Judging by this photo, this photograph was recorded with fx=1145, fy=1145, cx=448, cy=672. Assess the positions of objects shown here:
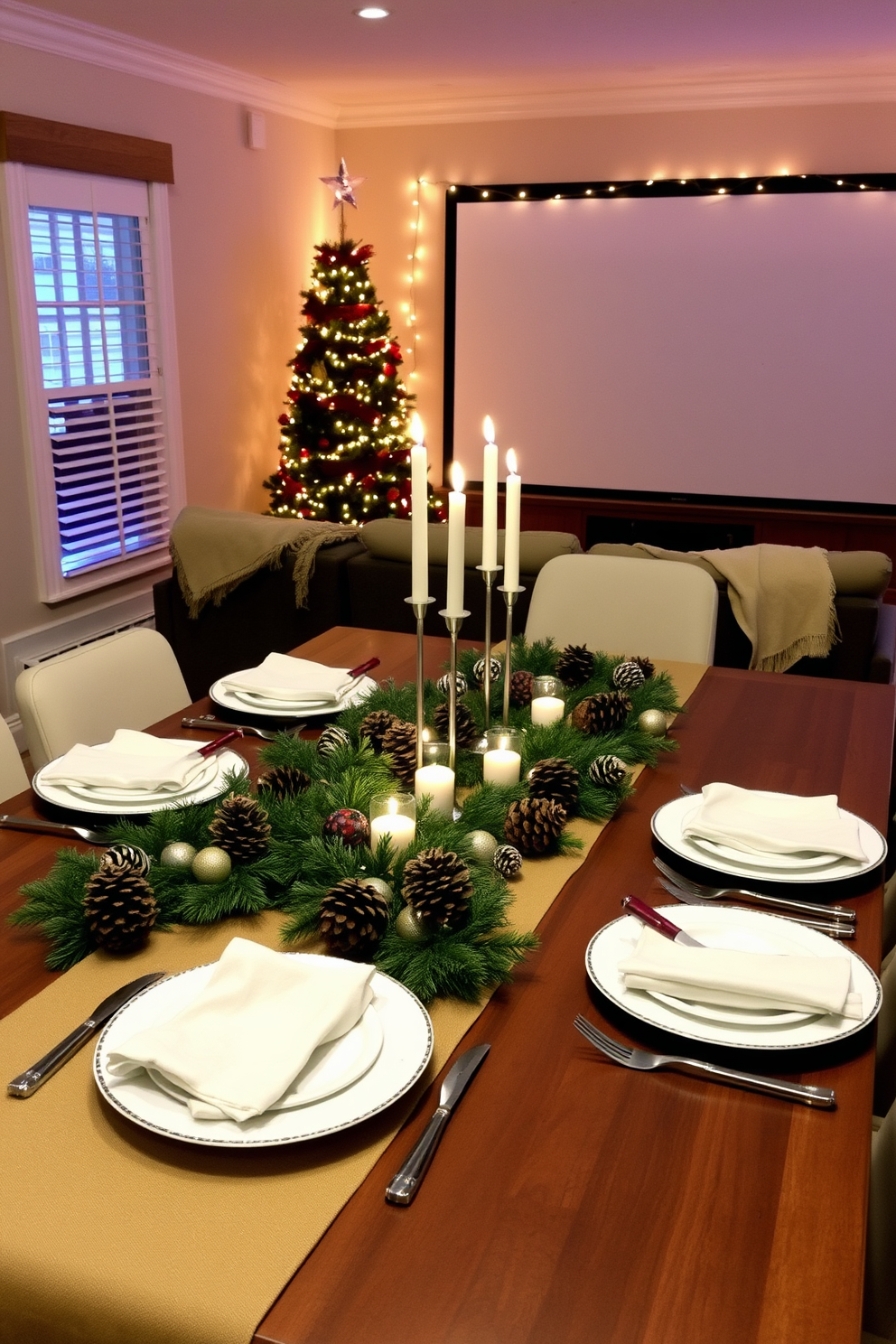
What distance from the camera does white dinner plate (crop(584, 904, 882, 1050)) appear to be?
102 centimetres

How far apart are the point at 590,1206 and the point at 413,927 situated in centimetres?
36

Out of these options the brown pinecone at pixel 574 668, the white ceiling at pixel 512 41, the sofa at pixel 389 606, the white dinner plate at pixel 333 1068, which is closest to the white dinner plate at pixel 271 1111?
the white dinner plate at pixel 333 1068

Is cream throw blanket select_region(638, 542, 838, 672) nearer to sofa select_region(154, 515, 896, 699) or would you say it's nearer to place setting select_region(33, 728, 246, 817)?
sofa select_region(154, 515, 896, 699)

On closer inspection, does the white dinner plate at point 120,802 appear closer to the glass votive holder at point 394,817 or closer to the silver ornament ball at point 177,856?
the silver ornament ball at point 177,856

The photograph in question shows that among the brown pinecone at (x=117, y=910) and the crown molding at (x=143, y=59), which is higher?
the crown molding at (x=143, y=59)

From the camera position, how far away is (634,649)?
2.55 m

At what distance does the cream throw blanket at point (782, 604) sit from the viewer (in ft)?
9.91

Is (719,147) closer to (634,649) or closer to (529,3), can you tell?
(529,3)

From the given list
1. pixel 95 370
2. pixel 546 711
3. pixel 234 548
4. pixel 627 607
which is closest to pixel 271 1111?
pixel 546 711

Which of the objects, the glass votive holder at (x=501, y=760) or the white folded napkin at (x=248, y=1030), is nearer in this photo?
the white folded napkin at (x=248, y=1030)

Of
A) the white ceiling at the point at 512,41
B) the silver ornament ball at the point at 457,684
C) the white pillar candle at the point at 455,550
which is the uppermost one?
the white ceiling at the point at 512,41

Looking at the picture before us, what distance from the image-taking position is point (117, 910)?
1150 mm

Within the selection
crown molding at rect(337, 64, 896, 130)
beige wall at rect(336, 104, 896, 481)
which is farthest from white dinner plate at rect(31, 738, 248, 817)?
beige wall at rect(336, 104, 896, 481)

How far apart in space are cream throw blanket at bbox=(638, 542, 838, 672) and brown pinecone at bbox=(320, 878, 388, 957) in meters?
2.12
